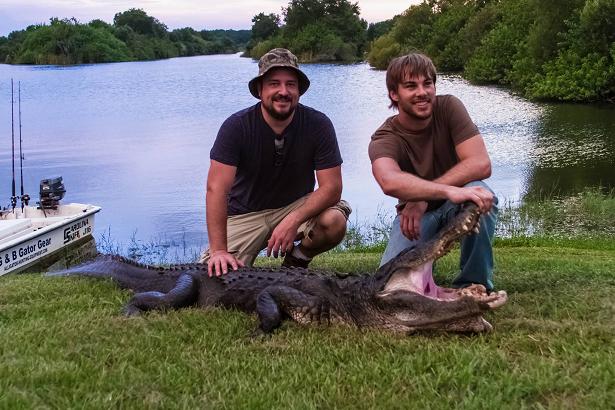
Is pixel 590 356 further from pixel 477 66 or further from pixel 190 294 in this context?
pixel 477 66

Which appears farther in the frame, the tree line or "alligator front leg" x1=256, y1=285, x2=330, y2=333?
the tree line

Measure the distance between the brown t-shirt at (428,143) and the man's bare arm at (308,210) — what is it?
24.5 inches

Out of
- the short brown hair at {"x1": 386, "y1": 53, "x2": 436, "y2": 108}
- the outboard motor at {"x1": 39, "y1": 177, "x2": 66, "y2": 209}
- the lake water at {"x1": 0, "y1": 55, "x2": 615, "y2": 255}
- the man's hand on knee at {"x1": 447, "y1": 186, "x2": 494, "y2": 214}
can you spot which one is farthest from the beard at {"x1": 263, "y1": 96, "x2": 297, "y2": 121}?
the outboard motor at {"x1": 39, "y1": 177, "x2": 66, "y2": 209}

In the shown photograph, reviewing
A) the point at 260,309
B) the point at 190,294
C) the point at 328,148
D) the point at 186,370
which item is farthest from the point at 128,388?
the point at 328,148

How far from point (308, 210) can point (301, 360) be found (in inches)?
64.9

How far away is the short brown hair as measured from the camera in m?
3.85

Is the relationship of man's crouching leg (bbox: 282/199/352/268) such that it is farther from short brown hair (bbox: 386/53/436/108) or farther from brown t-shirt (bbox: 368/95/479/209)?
short brown hair (bbox: 386/53/436/108)

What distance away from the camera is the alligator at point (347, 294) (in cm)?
321

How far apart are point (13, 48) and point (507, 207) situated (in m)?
96.7

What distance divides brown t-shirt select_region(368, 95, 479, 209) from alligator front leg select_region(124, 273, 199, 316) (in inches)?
55.8

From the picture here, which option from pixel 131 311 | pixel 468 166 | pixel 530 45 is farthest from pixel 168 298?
pixel 530 45

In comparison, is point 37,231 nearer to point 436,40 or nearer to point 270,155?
point 270,155

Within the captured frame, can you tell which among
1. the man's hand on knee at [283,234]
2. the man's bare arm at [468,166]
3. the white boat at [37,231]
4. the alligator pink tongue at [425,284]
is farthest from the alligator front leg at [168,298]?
the white boat at [37,231]

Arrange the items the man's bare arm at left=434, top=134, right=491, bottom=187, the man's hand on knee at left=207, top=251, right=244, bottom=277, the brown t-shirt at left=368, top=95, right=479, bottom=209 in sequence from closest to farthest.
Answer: the man's bare arm at left=434, top=134, right=491, bottom=187, the brown t-shirt at left=368, top=95, right=479, bottom=209, the man's hand on knee at left=207, top=251, right=244, bottom=277
